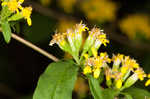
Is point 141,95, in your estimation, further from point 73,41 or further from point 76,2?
point 76,2

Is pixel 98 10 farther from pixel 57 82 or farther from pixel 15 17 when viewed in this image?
pixel 57 82

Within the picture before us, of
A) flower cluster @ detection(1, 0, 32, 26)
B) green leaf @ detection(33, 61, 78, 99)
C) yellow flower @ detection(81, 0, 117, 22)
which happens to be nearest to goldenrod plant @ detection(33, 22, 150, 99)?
green leaf @ detection(33, 61, 78, 99)

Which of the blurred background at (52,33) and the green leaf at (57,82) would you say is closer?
the green leaf at (57,82)

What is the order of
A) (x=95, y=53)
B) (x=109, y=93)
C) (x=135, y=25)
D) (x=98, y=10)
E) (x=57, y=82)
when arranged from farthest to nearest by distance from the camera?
(x=135, y=25), (x=98, y=10), (x=95, y=53), (x=109, y=93), (x=57, y=82)

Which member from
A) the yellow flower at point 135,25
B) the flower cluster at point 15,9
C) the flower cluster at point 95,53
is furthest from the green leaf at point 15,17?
the yellow flower at point 135,25

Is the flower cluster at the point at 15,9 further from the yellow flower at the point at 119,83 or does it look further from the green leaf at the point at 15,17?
the yellow flower at the point at 119,83

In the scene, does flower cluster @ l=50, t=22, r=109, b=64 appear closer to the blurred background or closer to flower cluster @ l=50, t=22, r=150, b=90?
flower cluster @ l=50, t=22, r=150, b=90

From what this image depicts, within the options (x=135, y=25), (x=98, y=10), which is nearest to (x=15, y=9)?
(x=98, y=10)
